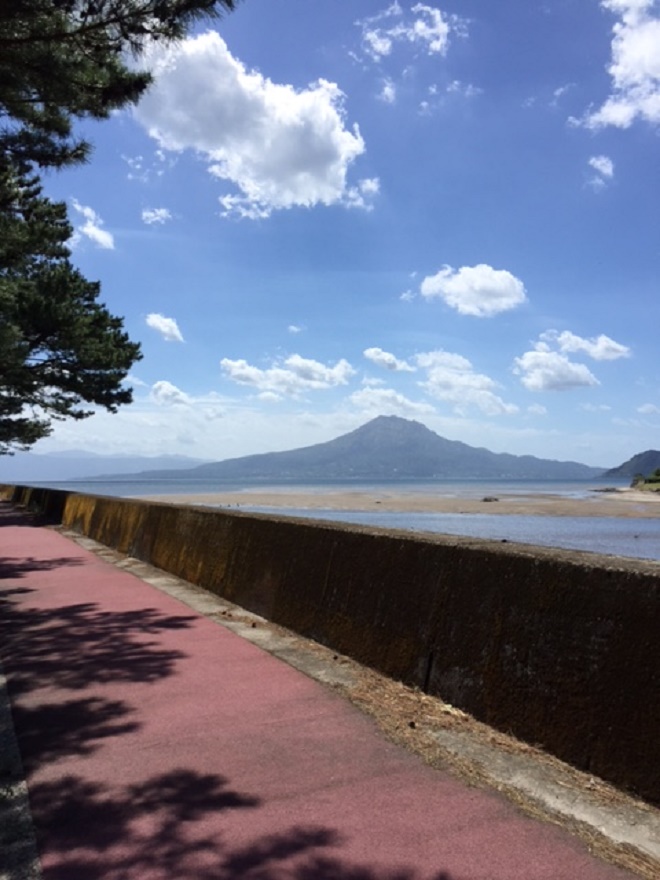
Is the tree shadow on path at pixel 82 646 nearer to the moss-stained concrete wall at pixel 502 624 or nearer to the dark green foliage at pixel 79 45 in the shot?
the moss-stained concrete wall at pixel 502 624

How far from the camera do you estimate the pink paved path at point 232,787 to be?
257cm

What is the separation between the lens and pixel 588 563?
3.40 metres

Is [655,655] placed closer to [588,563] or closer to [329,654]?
[588,563]

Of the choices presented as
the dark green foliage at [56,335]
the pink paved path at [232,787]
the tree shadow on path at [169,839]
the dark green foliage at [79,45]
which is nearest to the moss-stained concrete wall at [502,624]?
the pink paved path at [232,787]

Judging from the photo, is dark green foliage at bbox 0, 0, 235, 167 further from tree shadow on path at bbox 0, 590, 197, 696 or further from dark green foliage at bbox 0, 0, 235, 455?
tree shadow on path at bbox 0, 590, 197, 696

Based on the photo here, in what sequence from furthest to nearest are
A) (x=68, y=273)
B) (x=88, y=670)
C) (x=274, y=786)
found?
(x=68, y=273) < (x=88, y=670) < (x=274, y=786)

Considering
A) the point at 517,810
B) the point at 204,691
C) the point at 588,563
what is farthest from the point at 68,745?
the point at 588,563

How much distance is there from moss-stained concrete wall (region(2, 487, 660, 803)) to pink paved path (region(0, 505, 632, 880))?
0.56m

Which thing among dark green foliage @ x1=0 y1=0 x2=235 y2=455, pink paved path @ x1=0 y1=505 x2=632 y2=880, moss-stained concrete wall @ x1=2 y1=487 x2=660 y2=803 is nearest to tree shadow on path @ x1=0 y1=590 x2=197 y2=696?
pink paved path @ x1=0 y1=505 x2=632 y2=880

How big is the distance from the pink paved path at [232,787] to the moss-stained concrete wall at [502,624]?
0.56 m

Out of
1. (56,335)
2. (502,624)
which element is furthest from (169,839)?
(56,335)

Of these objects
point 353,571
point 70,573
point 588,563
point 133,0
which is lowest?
point 70,573

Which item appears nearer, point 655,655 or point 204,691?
point 655,655

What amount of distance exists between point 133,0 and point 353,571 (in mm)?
5154
